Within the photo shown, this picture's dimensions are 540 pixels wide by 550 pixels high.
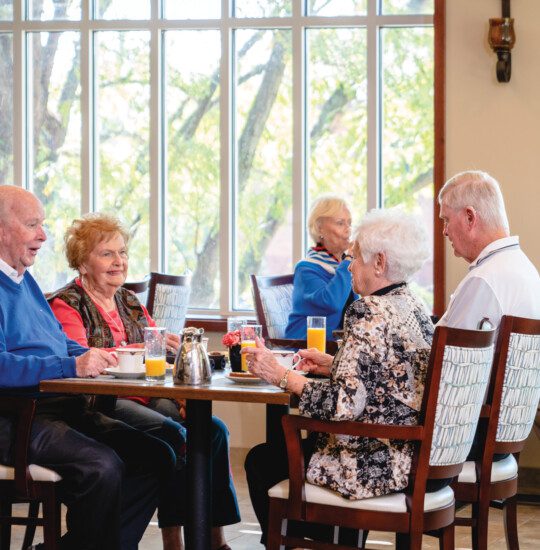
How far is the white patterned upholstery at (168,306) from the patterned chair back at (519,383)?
221 cm

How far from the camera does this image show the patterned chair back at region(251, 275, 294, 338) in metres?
5.02

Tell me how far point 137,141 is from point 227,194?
630mm

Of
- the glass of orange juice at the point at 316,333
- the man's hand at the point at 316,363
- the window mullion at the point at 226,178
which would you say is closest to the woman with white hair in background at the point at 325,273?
the window mullion at the point at 226,178

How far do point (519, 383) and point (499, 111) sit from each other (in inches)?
97.7

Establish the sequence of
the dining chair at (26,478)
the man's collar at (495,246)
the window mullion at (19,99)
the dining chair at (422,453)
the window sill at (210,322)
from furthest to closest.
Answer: the window mullion at (19,99), the window sill at (210,322), the man's collar at (495,246), the dining chair at (26,478), the dining chair at (422,453)

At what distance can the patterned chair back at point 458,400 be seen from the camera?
2.63 meters

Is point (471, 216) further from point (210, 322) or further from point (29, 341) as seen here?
point (210, 322)

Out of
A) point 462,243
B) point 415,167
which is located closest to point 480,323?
point 462,243

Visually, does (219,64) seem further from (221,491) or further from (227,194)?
(221,491)

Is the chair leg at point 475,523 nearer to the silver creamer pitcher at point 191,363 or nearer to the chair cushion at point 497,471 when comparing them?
the chair cushion at point 497,471

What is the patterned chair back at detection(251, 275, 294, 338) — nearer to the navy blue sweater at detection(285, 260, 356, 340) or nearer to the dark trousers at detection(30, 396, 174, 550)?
the navy blue sweater at detection(285, 260, 356, 340)

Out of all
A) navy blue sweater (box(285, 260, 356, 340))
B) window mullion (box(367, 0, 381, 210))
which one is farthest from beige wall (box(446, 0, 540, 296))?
navy blue sweater (box(285, 260, 356, 340))

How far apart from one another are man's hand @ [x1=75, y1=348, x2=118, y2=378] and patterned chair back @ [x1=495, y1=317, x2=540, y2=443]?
3.71 ft


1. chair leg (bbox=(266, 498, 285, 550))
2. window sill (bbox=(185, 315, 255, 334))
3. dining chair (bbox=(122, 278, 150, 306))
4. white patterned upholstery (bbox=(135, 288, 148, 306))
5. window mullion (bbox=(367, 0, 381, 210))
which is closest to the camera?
chair leg (bbox=(266, 498, 285, 550))
